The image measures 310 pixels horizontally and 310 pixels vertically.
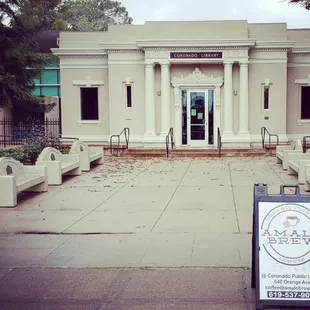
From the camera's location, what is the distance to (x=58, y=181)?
14461 millimetres

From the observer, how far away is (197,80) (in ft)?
85.4

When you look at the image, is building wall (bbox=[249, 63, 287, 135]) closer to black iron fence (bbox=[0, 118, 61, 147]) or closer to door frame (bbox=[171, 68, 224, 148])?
door frame (bbox=[171, 68, 224, 148])

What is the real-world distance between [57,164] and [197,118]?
13.4 metres

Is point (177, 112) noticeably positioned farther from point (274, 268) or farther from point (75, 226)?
point (274, 268)

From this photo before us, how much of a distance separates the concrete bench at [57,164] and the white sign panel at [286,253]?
1011 centimetres

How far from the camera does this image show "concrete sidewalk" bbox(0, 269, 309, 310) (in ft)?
17.3

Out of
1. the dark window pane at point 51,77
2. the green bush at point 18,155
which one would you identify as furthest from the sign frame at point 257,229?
the dark window pane at point 51,77

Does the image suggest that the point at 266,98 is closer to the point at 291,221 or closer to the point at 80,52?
the point at 80,52

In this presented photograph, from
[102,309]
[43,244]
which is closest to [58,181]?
[43,244]

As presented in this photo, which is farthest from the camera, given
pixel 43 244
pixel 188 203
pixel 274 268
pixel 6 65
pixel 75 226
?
pixel 6 65

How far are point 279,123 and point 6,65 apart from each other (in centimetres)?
1516

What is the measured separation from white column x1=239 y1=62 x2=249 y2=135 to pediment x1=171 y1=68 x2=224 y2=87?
43.1 inches

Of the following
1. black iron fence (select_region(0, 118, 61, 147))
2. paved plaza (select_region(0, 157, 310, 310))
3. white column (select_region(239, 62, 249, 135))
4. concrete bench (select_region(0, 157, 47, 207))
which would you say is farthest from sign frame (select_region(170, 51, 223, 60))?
concrete bench (select_region(0, 157, 47, 207))

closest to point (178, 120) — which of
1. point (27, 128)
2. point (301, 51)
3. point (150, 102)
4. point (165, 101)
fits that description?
point (165, 101)
